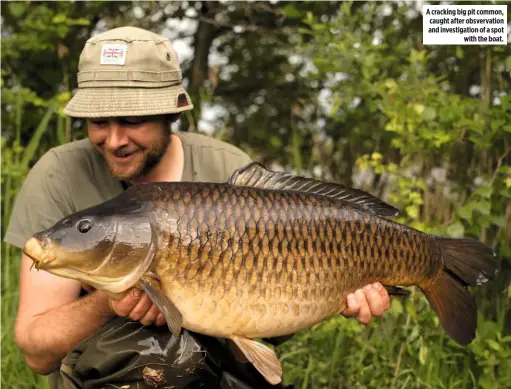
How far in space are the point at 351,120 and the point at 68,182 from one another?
1.68m

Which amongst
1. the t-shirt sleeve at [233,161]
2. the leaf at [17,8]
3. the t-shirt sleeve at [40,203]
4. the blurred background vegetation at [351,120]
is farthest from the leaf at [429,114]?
the leaf at [17,8]

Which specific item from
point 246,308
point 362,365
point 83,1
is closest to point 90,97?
point 246,308

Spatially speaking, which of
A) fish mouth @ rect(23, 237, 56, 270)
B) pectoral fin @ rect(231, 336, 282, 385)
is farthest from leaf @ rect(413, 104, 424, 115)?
fish mouth @ rect(23, 237, 56, 270)

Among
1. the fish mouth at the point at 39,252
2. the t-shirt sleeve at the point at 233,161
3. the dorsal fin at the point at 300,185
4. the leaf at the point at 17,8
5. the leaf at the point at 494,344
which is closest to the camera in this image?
the fish mouth at the point at 39,252

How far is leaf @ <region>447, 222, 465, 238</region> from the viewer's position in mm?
2336

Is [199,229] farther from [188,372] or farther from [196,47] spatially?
[196,47]

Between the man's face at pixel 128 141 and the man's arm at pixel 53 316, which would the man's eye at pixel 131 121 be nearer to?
the man's face at pixel 128 141

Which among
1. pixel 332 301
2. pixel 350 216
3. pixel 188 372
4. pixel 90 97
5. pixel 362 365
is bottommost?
pixel 362 365

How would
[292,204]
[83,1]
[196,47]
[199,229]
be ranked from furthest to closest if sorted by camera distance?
1. [196,47]
2. [83,1]
3. [292,204]
4. [199,229]

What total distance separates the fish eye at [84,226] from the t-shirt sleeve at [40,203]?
0.48 metres

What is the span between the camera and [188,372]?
5.66 feet

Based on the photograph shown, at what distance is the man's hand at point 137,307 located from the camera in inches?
59.4

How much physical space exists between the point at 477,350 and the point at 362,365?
0.33 metres

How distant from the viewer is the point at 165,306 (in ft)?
4.73
